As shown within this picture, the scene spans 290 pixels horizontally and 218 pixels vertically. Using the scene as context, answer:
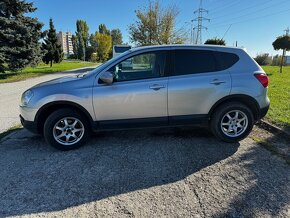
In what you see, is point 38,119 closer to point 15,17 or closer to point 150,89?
point 150,89

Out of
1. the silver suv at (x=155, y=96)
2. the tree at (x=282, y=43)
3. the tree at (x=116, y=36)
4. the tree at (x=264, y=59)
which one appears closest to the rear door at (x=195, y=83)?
the silver suv at (x=155, y=96)

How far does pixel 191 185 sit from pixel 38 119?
2.91 m

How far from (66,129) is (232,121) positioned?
10.3ft

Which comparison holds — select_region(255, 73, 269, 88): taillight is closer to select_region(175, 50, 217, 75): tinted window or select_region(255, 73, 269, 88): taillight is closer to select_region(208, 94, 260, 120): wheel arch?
select_region(208, 94, 260, 120): wheel arch

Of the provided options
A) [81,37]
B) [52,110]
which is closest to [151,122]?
[52,110]

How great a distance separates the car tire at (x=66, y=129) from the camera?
4264 millimetres

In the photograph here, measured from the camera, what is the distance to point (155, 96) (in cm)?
431

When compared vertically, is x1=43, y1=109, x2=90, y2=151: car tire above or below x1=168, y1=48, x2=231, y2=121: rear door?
below

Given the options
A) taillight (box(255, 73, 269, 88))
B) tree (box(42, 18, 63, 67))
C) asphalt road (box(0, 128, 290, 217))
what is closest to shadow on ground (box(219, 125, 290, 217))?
asphalt road (box(0, 128, 290, 217))

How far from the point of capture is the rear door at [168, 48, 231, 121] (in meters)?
4.36

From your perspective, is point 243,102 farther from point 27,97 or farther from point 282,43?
point 282,43

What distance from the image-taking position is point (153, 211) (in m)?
2.74

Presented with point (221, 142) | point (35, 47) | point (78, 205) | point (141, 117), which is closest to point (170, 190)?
point (78, 205)

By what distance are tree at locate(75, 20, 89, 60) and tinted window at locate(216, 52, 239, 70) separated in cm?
7465
